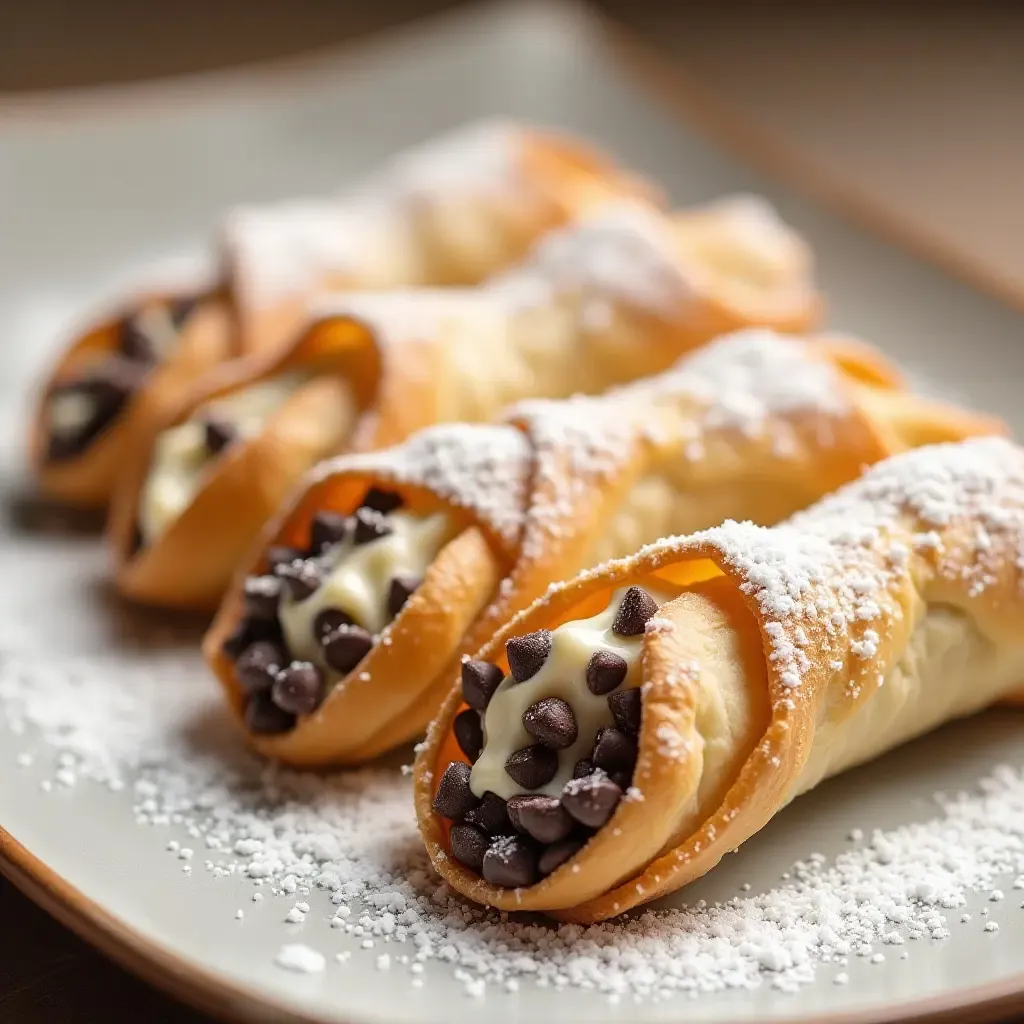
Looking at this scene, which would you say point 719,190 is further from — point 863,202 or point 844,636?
point 844,636

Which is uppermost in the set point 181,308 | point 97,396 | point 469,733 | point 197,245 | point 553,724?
point 553,724

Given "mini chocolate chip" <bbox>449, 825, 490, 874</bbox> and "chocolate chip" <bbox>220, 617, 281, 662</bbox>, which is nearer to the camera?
"mini chocolate chip" <bbox>449, 825, 490, 874</bbox>

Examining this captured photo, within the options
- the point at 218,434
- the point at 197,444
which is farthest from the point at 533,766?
the point at 197,444

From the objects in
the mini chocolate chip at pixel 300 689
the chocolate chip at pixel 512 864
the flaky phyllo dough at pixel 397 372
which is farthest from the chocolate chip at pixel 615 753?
the flaky phyllo dough at pixel 397 372

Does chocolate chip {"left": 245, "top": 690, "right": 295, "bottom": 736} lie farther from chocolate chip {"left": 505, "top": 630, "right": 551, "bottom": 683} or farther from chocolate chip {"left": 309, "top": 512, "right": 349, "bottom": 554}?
chocolate chip {"left": 505, "top": 630, "right": 551, "bottom": 683}

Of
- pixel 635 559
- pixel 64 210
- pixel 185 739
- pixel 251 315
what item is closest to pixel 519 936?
pixel 635 559

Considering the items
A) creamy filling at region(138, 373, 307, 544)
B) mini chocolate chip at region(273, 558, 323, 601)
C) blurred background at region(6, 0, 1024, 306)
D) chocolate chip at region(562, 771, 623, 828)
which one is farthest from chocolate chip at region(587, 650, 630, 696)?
blurred background at region(6, 0, 1024, 306)

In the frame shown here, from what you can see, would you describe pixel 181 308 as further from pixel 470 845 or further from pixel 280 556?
pixel 470 845
